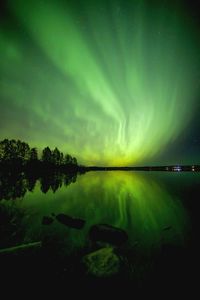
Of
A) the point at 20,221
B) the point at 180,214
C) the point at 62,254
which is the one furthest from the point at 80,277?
the point at 180,214

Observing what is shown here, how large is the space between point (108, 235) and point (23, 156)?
93522 mm

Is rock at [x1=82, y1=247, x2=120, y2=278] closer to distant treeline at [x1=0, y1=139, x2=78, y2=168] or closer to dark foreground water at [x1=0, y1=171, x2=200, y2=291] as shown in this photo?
dark foreground water at [x1=0, y1=171, x2=200, y2=291]

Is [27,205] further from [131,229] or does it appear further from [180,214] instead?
[180,214]

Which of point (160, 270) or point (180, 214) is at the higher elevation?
point (180, 214)

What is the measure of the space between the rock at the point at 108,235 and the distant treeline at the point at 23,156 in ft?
291

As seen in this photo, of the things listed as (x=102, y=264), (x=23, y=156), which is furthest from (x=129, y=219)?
(x=23, y=156)

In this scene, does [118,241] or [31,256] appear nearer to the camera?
[31,256]

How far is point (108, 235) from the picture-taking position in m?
10.0

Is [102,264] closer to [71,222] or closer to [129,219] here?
[71,222]

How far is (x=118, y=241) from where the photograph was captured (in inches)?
382

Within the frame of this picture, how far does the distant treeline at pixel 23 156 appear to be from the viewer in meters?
87.3

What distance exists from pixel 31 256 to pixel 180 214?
14.2 meters

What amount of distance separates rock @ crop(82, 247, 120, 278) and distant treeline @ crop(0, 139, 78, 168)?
9119 centimetres

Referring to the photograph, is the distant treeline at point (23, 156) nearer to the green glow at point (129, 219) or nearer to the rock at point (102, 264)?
the green glow at point (129, 219)
